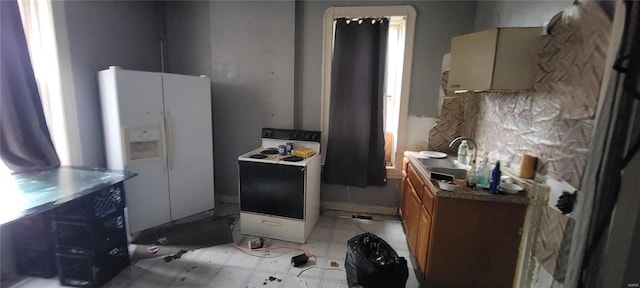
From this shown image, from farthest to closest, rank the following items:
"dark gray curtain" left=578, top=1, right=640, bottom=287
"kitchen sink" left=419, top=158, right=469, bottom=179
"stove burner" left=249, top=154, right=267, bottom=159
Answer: "stove burner" left=249, top=154, right=267, bottom=159 < "kitchen sink" left=419, top=158, right=469, bottom=179 < "dark gray curtain" left=578, top=1, right=640, bottom=287

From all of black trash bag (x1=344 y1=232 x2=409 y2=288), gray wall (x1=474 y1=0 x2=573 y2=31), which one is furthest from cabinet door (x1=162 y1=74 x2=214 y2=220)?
gray wall (x1=474 y1=0 x2=573 y2=31)

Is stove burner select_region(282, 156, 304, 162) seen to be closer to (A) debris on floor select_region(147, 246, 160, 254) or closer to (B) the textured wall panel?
(A) debris on floor select_region(147, 246, 160, 254)

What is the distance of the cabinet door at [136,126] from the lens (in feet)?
7.54

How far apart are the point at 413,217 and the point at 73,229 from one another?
8.15ft

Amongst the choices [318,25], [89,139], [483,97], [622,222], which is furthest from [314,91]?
[622,222]

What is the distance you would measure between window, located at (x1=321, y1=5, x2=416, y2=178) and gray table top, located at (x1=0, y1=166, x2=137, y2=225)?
206 cm

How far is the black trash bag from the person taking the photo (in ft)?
5.54

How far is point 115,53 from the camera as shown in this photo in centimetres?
264

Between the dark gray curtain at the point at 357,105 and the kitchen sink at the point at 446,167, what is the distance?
603 mm

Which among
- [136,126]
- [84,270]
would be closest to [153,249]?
[84,270]

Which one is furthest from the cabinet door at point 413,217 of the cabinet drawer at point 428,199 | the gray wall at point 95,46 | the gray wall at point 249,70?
the gray wall at point 95,46

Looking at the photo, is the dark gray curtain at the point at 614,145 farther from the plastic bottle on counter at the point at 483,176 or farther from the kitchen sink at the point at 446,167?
the kitchen sink at the point at 446,167

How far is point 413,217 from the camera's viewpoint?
229cm

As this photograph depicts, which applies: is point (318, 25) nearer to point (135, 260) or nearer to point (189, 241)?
A: point (189, 241)
